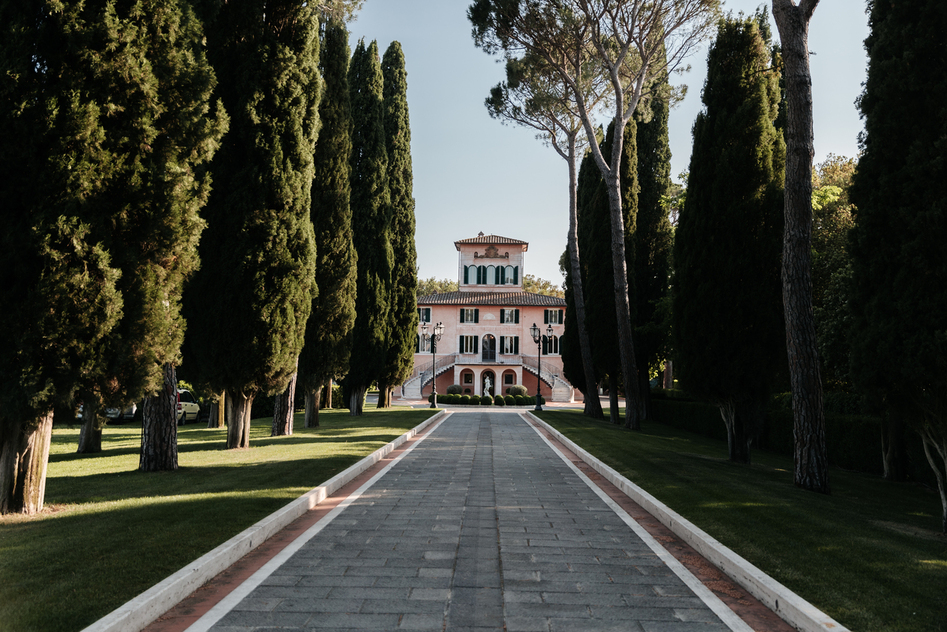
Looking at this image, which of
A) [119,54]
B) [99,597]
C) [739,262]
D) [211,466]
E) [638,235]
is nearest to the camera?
[99,597]

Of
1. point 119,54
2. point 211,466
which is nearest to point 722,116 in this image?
point 119,54

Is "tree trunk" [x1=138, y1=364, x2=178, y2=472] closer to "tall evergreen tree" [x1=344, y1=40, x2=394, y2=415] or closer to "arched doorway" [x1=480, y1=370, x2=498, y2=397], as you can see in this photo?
"tall evergreen tree" [x1=344, y1=40, x2=394, y2=415]

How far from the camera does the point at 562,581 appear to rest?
4898 mm

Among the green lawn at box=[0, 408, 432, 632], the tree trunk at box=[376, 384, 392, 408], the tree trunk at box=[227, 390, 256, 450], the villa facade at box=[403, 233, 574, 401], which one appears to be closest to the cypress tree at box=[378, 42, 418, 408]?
the tree trunk at box=[376, 384, 392, 408]

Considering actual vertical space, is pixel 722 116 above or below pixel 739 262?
above

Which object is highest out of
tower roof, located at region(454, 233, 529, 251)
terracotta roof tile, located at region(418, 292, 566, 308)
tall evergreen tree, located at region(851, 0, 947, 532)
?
tower roof, located at region(454, 233, 529, 251)

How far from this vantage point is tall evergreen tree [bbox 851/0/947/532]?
732 cm

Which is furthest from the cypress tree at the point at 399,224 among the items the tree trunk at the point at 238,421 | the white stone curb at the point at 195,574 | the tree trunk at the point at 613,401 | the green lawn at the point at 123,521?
the white stone curb at the point at 195,574

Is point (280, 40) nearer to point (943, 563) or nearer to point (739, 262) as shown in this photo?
point (739, 262)

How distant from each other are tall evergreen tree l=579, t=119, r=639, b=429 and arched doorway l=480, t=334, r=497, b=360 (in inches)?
925

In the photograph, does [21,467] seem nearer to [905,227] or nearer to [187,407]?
[905,227]

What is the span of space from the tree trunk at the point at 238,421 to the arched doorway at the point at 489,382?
116 ft

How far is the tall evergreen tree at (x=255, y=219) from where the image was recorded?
1259cm

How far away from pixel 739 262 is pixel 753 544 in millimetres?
8405
